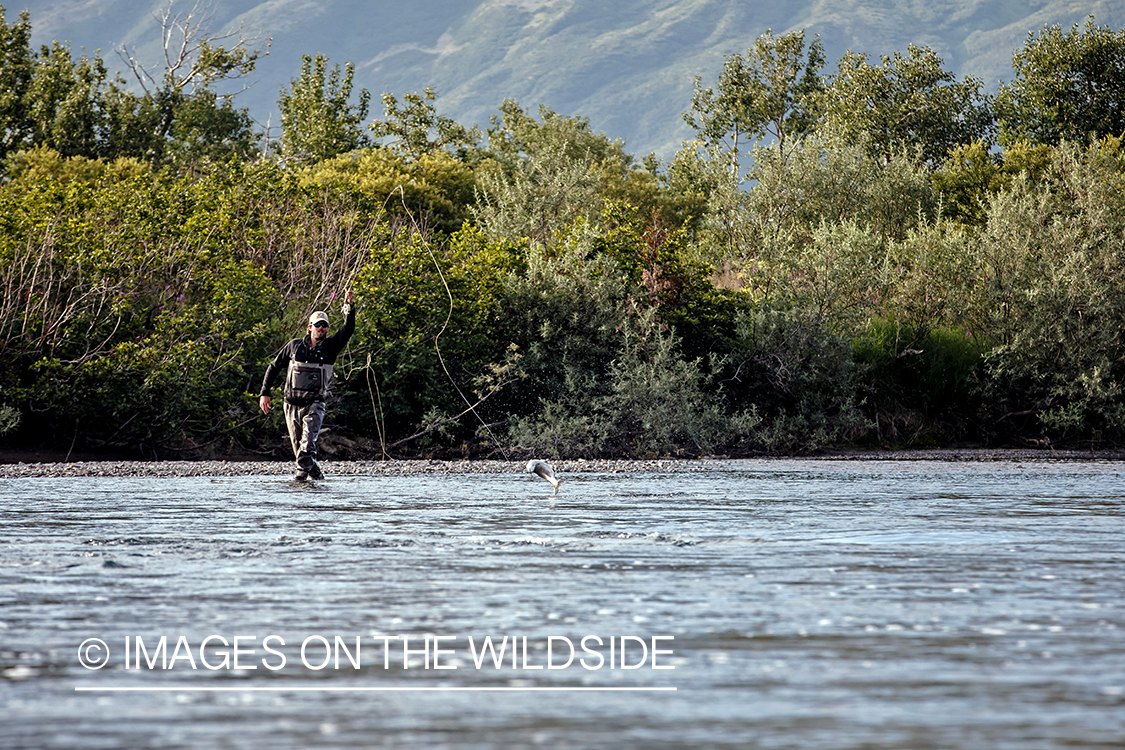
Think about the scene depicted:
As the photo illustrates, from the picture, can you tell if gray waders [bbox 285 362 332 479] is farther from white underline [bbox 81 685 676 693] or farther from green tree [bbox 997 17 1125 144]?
green tree [bbox 997 17 1125 144]

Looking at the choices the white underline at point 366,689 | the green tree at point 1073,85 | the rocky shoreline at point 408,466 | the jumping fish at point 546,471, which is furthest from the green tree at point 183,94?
the white underline at point 366,689

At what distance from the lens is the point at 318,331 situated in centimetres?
1691

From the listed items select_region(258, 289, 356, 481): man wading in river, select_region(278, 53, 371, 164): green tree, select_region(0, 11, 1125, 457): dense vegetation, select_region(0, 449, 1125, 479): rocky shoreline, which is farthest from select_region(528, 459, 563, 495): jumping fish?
select_region(278, 53, 371, 164): green tree

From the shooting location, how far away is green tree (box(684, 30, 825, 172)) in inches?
3100

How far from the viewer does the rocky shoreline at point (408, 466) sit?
20047 millimetres

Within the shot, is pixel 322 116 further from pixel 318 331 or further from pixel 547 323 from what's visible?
pixel 318 331

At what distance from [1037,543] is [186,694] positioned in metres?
7.25

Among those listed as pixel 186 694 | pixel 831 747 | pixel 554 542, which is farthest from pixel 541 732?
pixel 554 542

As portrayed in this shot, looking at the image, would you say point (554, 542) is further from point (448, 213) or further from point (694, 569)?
point (448, 213)

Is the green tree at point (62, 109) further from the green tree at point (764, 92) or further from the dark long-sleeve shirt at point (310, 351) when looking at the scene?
the dark long-sleeve shirt at point (310, 351)

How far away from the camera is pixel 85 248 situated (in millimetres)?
23156

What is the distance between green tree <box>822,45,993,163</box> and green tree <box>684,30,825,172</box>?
997 cm

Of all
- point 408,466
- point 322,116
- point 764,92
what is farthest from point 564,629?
point 764,92

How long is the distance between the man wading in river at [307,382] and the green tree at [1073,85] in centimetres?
5059
